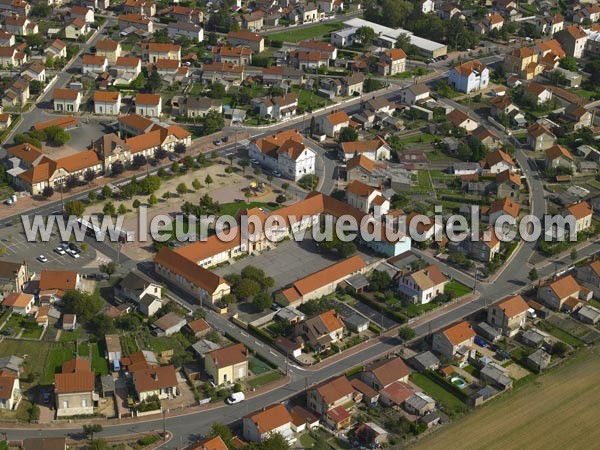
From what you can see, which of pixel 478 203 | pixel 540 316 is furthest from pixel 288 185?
pixel 540 316

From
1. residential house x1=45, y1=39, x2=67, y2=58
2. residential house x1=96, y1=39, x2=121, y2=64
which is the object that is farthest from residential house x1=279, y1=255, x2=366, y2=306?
residential house x1=45, y1=39, x2=67, y2=58

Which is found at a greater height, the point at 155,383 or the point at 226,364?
the point at 226,364

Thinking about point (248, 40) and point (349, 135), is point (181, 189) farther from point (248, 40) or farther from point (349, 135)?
point (248, 40)

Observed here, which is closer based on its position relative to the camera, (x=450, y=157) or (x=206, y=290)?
(x=206, y=290)

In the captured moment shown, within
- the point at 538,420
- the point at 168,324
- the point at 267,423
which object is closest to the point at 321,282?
the point at 168,324

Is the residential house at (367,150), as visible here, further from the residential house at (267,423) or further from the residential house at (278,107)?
the residential house at (267,423)

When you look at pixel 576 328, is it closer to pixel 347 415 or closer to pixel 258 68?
pixel 347 415

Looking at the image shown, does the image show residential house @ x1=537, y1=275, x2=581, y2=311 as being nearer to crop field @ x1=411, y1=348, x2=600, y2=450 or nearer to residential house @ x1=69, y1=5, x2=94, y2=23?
crop field @ x1=411, y1=348, x2=600, y2=450
